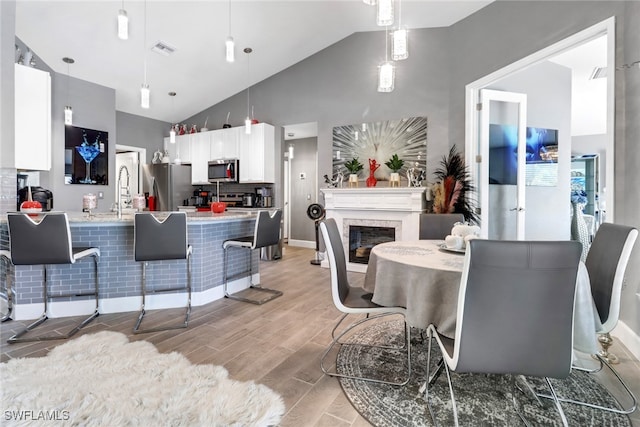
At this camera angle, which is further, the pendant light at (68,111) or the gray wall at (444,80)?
the pendant light at (68,111)

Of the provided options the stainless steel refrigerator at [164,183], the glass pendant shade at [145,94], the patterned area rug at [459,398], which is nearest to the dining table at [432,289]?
the patterned area rug at [459,398]

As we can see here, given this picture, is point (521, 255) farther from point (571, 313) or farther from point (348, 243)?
point (348, 243)

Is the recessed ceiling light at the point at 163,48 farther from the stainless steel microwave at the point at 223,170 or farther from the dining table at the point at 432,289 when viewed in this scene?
the dining table at the point at 432,289

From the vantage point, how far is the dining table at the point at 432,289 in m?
1.39

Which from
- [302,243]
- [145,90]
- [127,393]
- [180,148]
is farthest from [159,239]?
[180,148]

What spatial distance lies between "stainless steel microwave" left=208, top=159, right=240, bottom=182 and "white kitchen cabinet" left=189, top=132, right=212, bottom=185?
180mm

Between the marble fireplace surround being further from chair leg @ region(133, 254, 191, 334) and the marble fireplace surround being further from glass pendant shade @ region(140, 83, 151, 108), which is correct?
glass pendant shade @ region(140, 83, 151, 108)

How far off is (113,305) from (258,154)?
3.39 meters

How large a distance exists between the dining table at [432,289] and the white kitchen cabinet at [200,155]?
509 centimetres

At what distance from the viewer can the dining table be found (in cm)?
139

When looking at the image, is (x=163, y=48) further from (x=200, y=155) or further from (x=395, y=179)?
(x=395, y=179)

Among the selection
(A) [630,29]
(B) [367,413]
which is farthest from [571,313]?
(A) [630,29]

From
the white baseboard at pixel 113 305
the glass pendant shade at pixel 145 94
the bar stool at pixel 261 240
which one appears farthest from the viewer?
the bar stool at pixel 261 240

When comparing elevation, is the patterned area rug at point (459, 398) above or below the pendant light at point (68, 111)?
below
